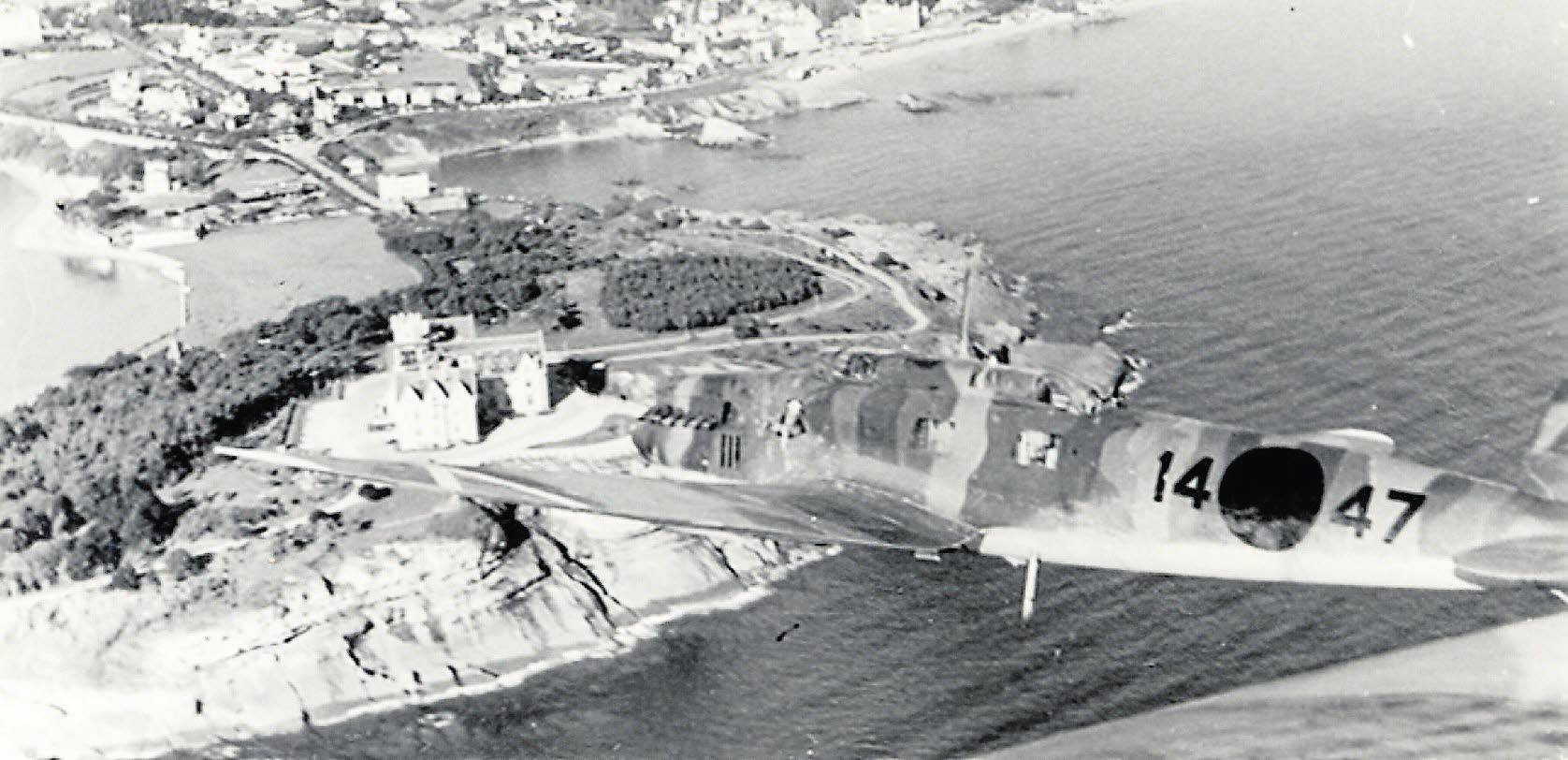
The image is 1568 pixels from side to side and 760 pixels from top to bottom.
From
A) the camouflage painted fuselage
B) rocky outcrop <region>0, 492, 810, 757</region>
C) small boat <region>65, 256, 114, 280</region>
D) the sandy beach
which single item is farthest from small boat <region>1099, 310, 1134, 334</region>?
small boat <region>65, 256, 114, 280</region>

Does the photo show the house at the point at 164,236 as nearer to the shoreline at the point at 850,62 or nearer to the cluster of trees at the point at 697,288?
the cluster of trees at the point at 697,288

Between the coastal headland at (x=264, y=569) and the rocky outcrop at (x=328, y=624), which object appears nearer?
the rocky outcrop at (x=328, y=624)

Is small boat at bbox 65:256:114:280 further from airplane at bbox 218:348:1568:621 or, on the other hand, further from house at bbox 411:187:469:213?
airplane at bbox 218:348:1568:621

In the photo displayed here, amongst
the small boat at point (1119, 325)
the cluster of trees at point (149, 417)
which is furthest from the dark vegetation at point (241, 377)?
the small boat at point (1119, 325)

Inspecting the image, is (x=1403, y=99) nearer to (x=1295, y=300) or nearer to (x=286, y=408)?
(x=1295, y=300)

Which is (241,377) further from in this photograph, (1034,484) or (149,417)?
(1034,484)

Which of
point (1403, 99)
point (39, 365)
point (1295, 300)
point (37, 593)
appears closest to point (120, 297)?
point (39, 365)
